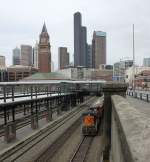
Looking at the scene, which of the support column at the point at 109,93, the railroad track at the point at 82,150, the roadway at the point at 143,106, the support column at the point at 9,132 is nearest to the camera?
the support column at the point at 109,93

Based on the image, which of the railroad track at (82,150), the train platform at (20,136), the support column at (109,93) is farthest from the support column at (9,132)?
the support column at (109,93)

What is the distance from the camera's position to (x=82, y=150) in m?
22.2

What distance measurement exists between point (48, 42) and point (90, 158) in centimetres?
17370

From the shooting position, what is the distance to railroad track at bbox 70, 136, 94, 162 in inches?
763

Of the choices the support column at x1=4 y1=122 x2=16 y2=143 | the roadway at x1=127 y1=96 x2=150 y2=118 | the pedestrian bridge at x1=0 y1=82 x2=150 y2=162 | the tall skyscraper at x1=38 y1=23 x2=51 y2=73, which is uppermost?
the tall skyscraper at x1=38 y1=23 x2=51 y2=73

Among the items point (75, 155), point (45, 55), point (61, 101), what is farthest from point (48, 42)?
point (75, 155)

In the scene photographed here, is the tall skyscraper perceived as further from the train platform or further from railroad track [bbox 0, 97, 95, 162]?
railroad track [bbox 0, 97, 95, 162]

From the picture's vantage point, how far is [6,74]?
609ft

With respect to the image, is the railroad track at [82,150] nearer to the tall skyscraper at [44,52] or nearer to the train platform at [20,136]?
the train platform at [20,136]

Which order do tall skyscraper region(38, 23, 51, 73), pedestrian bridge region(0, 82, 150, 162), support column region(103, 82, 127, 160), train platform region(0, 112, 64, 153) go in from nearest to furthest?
pedestrian bridge region(0, 82, 150, 162), support column region(103, 82, 127, 160), train platform region(0, 112, 64, 153), tall skyscraper region(38, 23, 51, 73)

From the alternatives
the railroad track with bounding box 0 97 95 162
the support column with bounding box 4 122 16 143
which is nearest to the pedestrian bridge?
the railroad track with bounding box 0 97 95 162

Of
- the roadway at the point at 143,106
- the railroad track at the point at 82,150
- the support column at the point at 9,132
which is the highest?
the roadway at the point at 143,106

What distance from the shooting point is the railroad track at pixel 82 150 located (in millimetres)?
19375

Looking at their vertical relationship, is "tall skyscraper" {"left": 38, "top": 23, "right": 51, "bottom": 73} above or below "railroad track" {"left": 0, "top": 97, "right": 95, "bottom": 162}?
above
